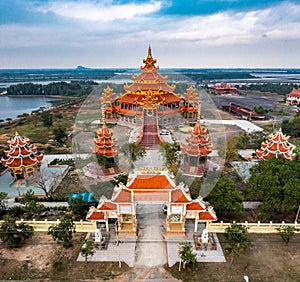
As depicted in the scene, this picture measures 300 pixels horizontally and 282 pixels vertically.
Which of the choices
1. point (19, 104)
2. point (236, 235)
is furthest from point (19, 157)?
point (19, 104)

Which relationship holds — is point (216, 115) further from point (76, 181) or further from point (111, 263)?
point (111, 263)

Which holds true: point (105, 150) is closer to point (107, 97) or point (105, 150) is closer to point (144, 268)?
point (144, 268)

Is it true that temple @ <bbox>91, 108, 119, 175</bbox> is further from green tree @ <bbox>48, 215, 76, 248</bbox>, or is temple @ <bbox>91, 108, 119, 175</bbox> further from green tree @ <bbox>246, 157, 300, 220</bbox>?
green tree @ <bbox>246, 157, 300, 220</bbox>

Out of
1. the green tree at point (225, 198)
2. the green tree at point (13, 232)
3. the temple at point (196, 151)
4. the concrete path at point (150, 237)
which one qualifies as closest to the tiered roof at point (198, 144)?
the temple at point (196, 151)

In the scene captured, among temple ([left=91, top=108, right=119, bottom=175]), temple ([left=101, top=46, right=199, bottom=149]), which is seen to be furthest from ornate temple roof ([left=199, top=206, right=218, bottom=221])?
temple ([left=101, top=46, right=199, bottom=149])

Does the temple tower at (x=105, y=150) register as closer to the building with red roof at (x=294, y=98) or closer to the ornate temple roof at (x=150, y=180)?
the ornate temple roof at (x=150, y=180)

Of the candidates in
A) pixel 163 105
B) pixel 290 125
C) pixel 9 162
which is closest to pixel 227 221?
pixel 9 162

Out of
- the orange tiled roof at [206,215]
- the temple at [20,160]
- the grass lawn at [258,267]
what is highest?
the temple at [20,160]
